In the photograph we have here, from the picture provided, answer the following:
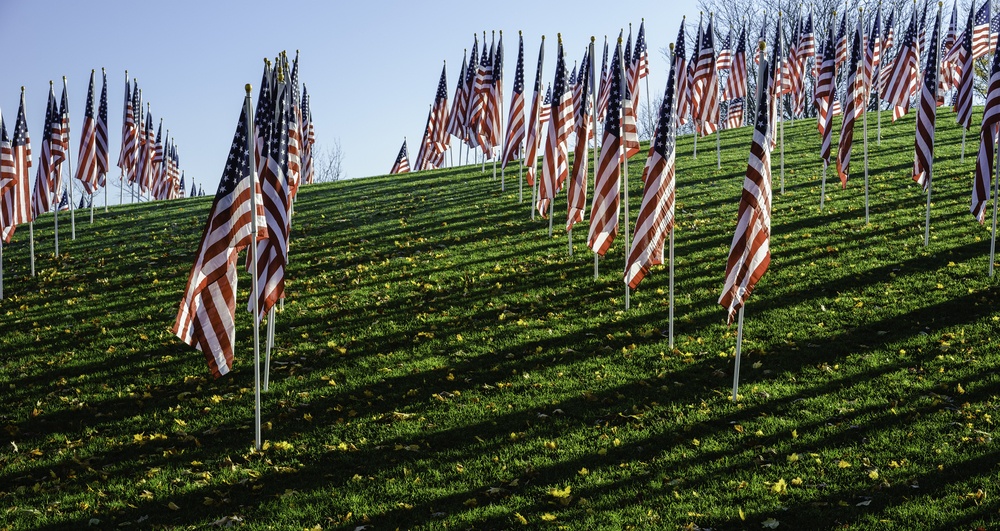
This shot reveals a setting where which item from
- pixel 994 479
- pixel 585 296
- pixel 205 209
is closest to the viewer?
pixel 994 479

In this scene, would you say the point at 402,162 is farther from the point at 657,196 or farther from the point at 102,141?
the point at 657,196

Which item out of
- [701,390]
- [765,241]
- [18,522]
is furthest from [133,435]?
[765,241]

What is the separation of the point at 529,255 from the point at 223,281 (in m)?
9.08

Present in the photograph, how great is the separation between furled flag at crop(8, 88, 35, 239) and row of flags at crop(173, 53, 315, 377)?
30.2 feet

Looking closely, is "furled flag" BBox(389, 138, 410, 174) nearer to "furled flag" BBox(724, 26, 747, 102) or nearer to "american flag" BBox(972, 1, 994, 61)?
"furled flag" BBox(724, 26, 747, 102)

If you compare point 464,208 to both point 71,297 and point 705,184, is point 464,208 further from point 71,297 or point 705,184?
point 71,297

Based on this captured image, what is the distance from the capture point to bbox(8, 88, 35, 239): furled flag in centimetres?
1725

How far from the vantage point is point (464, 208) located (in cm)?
2323

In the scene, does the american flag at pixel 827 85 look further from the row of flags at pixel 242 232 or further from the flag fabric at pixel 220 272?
the flag fabric at pixel 220 272

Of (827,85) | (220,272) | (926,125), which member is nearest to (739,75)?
(827,85)

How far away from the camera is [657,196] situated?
1186 centimetres

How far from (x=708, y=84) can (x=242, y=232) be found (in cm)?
1937

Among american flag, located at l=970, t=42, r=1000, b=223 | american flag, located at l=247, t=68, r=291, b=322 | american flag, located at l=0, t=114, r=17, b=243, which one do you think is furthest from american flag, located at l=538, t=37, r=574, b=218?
american flag, located at l=0, t=114, r=17, b=243

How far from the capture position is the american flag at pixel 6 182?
1711cm
